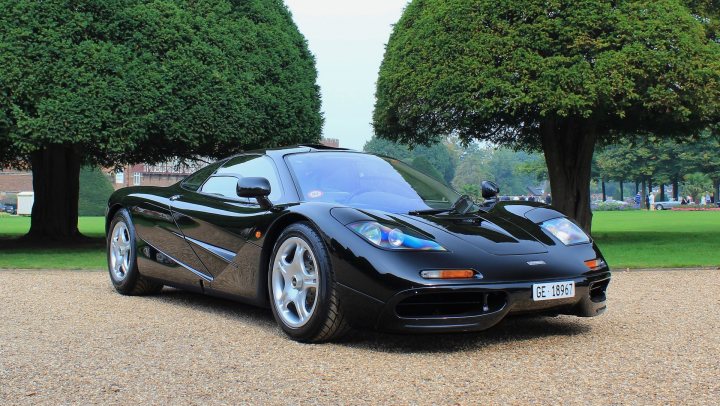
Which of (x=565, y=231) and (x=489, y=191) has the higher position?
(x=489, y=191)

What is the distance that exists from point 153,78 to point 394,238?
10.6 meters

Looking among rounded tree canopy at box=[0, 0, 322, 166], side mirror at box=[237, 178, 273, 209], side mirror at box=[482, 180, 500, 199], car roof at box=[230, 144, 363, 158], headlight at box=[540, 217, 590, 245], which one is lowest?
headlight at box=[540, 217, 590, 245]

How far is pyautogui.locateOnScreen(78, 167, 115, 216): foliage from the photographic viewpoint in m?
56.7

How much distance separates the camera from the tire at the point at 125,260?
7.19m

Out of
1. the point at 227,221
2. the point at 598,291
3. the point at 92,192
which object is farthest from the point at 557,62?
the point at 92,192

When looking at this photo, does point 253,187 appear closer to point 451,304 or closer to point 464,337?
point 451,304

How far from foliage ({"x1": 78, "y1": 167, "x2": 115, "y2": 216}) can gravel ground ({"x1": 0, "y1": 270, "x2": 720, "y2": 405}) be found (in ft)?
172

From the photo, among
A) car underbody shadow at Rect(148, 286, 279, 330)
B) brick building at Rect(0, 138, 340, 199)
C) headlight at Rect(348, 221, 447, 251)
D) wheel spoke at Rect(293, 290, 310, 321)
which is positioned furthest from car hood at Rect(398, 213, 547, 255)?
brick building at Rect(0, 138, 340, 199)

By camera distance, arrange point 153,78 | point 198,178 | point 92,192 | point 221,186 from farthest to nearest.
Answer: point 92,192, point 153,78, point 198,178, point 221,186

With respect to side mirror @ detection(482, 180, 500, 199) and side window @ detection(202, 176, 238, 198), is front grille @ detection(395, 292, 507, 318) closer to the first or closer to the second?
side mirror @ detection(482, 180, 500, 199)

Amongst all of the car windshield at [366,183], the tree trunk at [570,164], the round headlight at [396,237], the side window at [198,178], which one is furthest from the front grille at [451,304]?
the tree trunk at [570,164]

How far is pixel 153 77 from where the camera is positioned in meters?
14.1

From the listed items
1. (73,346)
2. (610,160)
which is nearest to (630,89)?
(73,346)

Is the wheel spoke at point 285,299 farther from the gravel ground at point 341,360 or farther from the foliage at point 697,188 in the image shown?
the foliage at point 697,188
